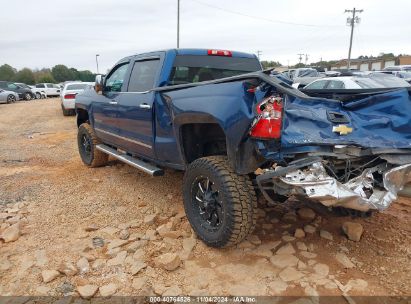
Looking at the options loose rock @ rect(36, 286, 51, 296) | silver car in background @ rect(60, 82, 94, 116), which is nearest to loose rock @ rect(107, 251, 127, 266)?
loose rock @ rect(36, 286, 51, 296)

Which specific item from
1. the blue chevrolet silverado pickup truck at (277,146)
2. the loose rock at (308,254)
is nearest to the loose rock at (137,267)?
the blue chevrolet silverado pickup truck at (277,146)

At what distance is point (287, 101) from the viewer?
288 centimetres

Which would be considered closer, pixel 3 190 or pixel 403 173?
pixel 403 173

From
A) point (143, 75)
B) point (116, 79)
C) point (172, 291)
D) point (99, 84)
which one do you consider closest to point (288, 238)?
point (172, 291)

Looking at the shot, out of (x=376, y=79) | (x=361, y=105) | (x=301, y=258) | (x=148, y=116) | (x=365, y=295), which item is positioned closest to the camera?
(x=365, y=295)

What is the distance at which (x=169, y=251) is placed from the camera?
139 inches

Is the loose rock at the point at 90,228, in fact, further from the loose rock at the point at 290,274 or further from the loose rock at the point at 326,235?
the loose rock at the point at 326,235

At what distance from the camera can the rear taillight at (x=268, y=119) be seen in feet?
9.28

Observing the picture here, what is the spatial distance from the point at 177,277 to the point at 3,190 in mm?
3632

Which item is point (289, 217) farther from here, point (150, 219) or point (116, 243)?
point (116, 243)

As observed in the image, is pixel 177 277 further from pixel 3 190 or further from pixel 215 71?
pixel 3 190

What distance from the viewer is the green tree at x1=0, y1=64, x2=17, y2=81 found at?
6234 centimetres

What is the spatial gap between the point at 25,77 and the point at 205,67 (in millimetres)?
66490

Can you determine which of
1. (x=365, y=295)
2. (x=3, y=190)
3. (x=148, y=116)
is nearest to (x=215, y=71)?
(x=148, y=116)
